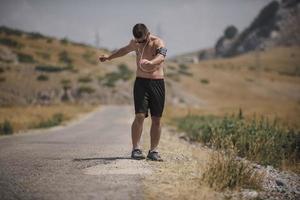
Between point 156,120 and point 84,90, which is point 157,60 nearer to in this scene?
point 156,120

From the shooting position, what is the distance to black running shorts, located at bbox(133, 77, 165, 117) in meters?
8.73

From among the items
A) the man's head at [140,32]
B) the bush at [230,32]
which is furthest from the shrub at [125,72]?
the bush at [230,32]

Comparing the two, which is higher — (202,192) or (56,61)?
(56,61)

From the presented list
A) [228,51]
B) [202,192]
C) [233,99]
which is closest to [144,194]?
[202,192]

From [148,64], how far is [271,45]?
150804 mm

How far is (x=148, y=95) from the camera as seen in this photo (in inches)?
347

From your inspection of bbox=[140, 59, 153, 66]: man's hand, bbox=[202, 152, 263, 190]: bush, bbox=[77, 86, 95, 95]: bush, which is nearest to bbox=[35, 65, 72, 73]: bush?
bbox=[77, 86, 95, 95]: bush

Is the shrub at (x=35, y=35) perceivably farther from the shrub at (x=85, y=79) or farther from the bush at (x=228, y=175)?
the bush at (x=228, y=175)

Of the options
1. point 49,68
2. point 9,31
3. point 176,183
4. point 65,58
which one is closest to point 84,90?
point 49,68

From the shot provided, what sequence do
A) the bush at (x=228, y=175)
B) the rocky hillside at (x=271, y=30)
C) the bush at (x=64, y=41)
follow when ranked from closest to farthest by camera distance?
the bush at (x=228, y=175), the bush at (x=64, y=41), the rocky hillside at (x=271, y=30)

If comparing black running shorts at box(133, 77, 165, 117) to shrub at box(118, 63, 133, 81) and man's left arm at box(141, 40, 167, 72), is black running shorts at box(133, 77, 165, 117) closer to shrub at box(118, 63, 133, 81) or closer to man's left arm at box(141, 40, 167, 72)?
man's left arm at box(141, 40, 167, 72)

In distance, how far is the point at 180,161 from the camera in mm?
9195

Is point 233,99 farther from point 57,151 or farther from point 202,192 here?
point 202,192

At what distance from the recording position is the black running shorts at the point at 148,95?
8727 mm
